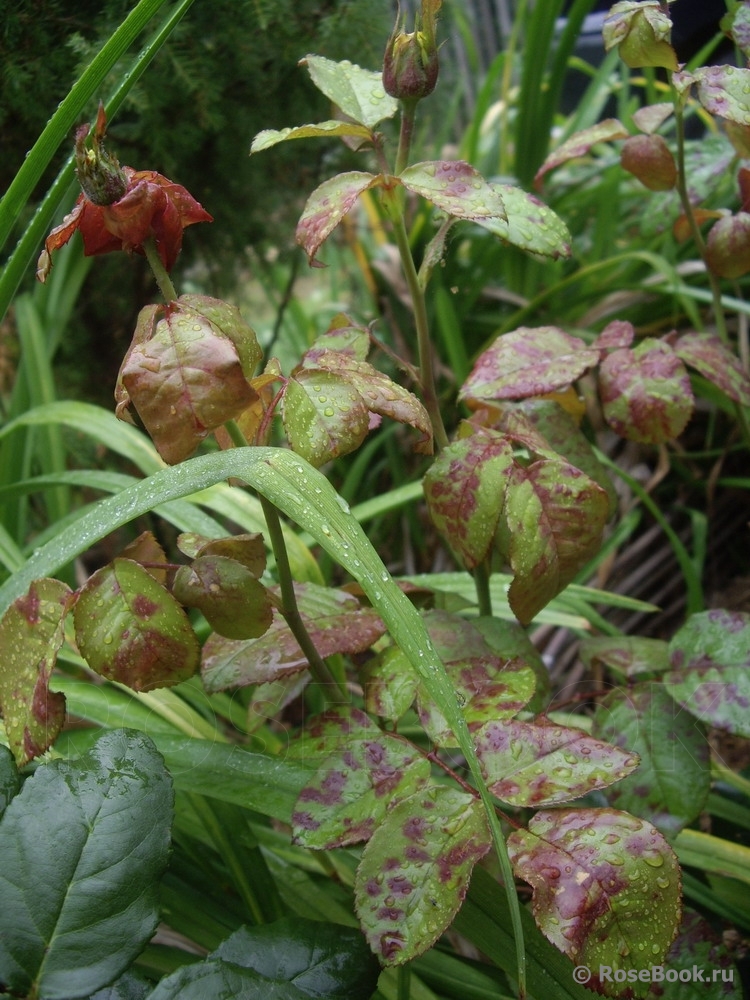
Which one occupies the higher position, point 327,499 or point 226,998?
point 327,499

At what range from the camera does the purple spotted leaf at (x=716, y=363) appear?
24.1 inches

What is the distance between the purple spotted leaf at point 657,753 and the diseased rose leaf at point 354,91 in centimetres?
43

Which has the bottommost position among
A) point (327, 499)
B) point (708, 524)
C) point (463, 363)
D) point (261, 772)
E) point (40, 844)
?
point (708, 524)

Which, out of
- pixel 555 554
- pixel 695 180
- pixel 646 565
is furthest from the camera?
pixel 646 565

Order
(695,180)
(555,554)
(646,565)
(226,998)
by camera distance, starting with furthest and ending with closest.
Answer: (646,565) → (695,180) → (555,554) → (226,998)

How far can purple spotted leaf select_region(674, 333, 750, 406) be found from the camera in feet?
2.01

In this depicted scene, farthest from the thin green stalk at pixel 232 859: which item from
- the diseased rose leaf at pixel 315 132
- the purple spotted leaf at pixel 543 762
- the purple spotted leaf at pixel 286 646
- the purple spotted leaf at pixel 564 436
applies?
the diseased rose leaf at pixel 315 132

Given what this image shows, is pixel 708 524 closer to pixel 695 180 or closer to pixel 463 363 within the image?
pixel 463 363

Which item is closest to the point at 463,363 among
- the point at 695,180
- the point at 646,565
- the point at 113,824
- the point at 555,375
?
the point at 646,565

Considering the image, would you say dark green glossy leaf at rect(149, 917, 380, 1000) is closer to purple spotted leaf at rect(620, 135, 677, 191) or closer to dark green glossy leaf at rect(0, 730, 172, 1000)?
dark green glossy leaf at rect(0, 730, 172, 1000)

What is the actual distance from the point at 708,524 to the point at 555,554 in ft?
2.89

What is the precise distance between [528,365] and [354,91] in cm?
22

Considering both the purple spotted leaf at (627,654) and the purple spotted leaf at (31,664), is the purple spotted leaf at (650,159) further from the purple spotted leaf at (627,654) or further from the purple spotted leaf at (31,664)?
the purple spotted leaf at (31,664)

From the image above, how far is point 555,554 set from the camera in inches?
20.0
